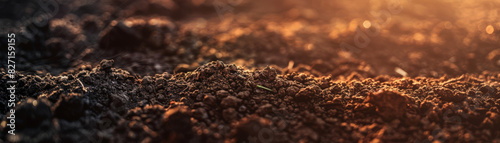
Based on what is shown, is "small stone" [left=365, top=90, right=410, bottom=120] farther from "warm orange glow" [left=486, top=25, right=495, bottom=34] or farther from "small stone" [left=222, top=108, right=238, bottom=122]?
"warm orange glow" [left=486, top=25, right=495, bottom=34]

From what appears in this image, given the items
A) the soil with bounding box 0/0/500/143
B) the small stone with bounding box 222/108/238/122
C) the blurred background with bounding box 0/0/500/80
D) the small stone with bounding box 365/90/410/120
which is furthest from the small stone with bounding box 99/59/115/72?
the small stone with bounding box 365/90/410/120

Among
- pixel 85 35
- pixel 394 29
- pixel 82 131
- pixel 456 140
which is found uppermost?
pixel 85 35

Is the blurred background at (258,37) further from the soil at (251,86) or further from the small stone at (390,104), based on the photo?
the small stone at (390,104)

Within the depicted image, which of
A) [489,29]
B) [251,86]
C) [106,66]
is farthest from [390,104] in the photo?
[489,29]

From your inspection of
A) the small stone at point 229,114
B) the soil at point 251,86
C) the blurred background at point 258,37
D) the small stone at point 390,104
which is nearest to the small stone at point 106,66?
the soil at point 251,86

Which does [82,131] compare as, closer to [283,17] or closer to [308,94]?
[308,94]

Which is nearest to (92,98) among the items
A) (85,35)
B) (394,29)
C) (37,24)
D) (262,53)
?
(262,53)
